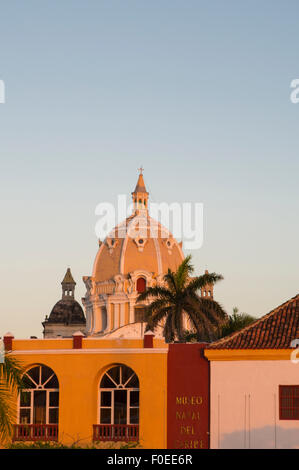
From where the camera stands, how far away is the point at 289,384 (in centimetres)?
3747

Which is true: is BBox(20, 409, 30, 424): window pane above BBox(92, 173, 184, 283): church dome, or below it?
below

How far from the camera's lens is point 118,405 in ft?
130

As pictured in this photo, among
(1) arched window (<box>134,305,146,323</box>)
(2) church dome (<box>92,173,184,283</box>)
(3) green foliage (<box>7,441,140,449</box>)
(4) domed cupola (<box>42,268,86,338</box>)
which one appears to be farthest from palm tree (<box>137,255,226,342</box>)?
(4) domed cupola (<box>42,268,86,338</box>)

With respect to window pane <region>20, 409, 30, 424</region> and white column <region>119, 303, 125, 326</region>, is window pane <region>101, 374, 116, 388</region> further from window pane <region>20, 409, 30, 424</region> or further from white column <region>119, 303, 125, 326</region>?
white column <region>119, 303, 125, 326</region>

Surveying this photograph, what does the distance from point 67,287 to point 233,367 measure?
313ft

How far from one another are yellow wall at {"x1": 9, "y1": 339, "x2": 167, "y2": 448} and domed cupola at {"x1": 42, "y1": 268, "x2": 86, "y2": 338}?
273ft

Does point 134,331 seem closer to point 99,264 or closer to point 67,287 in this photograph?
point 99,264

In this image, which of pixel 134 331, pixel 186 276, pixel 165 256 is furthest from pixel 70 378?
pixel 165 256

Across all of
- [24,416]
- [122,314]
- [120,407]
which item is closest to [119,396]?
[120,407]

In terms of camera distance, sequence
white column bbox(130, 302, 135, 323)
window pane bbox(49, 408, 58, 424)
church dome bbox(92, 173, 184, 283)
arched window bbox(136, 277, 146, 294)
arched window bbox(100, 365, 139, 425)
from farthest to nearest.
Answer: church dome bbox(92, 173, 184, 283), arched window bbox(136, 277, 146, 294), white column bbox(130, 302, 135, 323), window pane bbox(49, 408, 58, 424), arched window bbox(100, 365, 139, 425)

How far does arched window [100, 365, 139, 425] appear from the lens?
3941 cm
